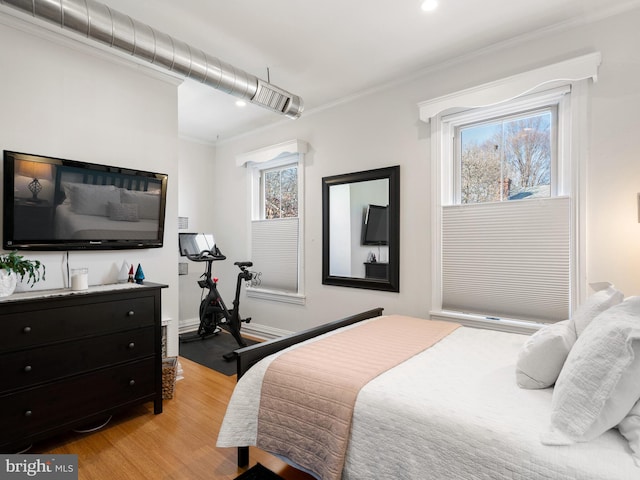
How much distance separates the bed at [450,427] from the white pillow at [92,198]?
1.77m

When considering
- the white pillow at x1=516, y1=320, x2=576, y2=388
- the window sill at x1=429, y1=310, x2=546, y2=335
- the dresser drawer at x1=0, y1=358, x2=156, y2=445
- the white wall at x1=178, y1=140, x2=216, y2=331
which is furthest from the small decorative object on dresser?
the white pillow at x1=516, y1=320, x2=576, y2=388

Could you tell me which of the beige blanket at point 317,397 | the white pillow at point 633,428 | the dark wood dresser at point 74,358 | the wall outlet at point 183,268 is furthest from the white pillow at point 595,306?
the wall outlet at point 183,268

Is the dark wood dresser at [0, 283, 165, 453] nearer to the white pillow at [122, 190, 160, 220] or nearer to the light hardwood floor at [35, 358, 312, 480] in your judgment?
the light hardwood floor at [35, 358, 312, 480]

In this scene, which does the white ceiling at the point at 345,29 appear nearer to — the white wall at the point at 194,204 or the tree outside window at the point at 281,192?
the tree outside window at the point at 281,192

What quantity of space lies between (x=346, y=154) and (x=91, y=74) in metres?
2.39

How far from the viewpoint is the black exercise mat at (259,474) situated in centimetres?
187

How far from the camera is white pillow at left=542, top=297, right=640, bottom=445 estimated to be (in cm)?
112

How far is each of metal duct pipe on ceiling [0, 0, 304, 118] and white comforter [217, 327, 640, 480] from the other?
211 cm

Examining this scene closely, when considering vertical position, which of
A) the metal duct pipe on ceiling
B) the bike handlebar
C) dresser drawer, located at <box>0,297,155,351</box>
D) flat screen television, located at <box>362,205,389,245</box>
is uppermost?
the metal duct pipe on ceiling

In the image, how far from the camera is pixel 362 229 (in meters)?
3.72

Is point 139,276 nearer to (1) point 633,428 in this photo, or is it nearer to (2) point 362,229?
(2) point 362,229

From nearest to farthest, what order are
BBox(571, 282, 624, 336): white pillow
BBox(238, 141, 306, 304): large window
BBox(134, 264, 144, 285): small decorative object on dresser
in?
BBox(571, 282, 624, 336): white pillow
BBox(134, 264, 144, 285): small decorative object on dresser
BBox(238, 141, 306, 304): large window

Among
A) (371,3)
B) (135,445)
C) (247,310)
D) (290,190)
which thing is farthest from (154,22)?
(247,310)

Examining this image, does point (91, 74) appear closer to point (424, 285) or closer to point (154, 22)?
point (154, 22)
